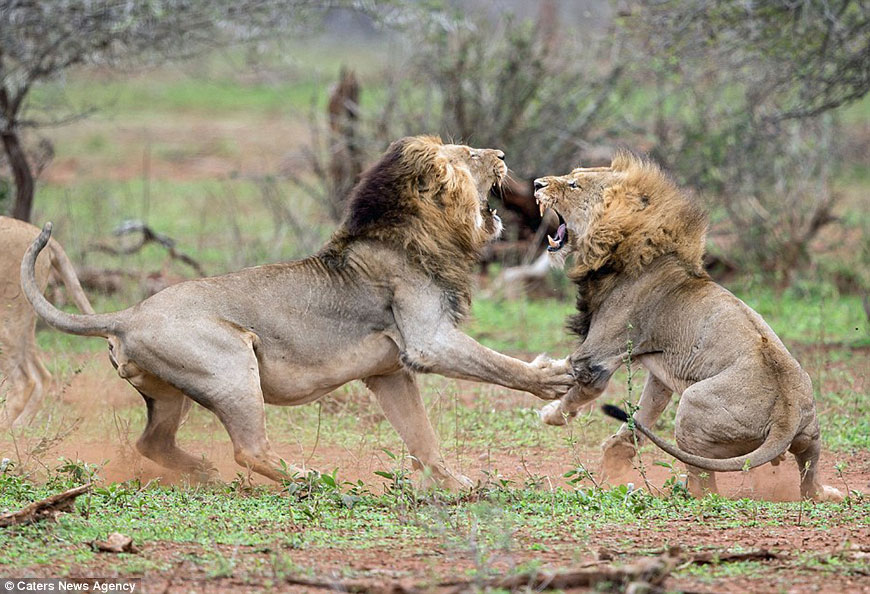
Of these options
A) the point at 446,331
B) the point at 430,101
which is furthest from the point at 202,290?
the point at 430,101

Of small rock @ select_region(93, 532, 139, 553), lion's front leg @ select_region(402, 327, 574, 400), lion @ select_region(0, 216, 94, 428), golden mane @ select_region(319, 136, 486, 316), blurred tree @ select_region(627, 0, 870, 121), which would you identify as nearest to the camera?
small rock @ select_region(93, 532, 139, 553)

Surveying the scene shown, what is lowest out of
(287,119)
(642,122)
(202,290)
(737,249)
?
(287,119)

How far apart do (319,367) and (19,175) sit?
521 centimetres

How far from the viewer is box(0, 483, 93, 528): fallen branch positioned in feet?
11.9

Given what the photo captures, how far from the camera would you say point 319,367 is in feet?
15.2

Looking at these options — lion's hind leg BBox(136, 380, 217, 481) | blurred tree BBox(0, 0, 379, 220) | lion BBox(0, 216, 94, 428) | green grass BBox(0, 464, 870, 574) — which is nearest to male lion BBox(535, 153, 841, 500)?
green grass BBox(0, 464, 870, 574)

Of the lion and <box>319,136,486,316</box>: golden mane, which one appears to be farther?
the lion

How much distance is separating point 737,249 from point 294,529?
729 centimetres

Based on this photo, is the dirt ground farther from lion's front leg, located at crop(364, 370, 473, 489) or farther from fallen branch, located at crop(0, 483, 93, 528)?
fallen branch, located at crop(0, 483, 93, 528)

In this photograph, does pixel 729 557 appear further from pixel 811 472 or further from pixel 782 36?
pixel 782 36

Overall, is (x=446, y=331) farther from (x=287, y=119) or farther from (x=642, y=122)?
(x=287, y=119)

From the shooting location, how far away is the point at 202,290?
4523 millimetres

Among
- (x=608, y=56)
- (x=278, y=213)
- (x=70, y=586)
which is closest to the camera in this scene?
(x=70, y=586)

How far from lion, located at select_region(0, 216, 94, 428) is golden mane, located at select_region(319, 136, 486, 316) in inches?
74.9
